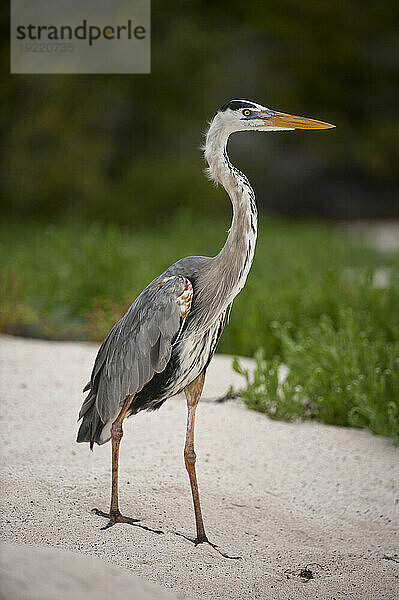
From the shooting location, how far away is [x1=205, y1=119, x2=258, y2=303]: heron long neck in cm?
240

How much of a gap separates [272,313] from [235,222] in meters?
2.69

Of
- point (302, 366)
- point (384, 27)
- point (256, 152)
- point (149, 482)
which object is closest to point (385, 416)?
point (302, 366)

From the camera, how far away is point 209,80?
504 inches

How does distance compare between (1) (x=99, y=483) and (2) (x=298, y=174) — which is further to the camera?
(2) (x=298, y=174)

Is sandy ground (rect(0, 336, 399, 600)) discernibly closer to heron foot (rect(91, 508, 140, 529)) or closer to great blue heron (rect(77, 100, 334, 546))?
heron foot (rect(91, 508, 140, 529))

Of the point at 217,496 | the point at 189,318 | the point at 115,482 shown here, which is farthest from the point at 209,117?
the point at 115,482

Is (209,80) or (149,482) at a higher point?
(209,80)

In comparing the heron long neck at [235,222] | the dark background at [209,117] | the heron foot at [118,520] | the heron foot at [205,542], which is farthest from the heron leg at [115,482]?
the dark background at [209,117]

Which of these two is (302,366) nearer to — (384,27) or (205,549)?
(205,549)

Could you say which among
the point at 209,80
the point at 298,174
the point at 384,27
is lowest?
the point at 298,174

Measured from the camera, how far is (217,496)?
9.62 feet

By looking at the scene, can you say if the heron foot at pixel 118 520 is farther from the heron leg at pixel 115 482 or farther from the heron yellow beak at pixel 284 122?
the heron yellow beak at pixel 284 122

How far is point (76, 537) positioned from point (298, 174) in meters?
13.2

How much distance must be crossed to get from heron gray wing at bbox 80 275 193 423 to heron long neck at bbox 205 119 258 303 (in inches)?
6.0
